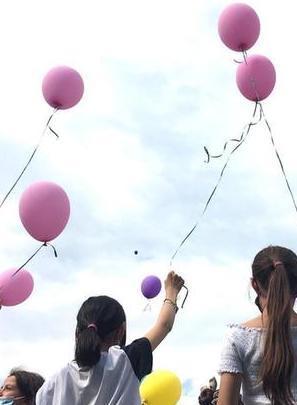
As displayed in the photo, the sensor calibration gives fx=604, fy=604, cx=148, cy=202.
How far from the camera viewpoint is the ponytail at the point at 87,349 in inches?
83.4

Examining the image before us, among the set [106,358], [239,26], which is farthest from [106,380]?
[239,26]

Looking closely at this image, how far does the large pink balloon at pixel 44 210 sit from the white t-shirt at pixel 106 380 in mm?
2143

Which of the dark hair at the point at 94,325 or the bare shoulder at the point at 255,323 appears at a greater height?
the bare shoulder at the point at 255,323

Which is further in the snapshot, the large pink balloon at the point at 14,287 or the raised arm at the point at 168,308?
the large pink balloon at the point at 14,287

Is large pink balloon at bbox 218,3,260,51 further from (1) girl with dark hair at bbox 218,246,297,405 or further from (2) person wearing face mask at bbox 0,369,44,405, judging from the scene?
(1) girl with dark hair at bbox 218,246,297,405

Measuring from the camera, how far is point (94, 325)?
221cm

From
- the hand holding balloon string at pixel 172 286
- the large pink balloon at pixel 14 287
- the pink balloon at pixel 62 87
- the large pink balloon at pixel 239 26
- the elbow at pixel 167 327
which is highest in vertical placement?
the large pink balloon at pixel 239 26

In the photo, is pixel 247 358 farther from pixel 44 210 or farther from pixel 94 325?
pixel 44 210

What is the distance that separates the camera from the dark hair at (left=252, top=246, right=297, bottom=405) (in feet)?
5.82

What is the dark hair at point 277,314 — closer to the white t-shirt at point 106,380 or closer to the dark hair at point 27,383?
the white t-shirt at point 106,380

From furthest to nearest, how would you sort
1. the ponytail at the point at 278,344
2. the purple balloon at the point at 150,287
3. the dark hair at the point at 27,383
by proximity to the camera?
1. the purple balloon at the point at 150,287
2. the dark hair at the point at 27,383
3. the ponytail at the point at 278,344

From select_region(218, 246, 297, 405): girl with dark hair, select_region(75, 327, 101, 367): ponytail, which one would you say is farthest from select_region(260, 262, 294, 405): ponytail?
select_region(75, 327, 101, 367): ponytail

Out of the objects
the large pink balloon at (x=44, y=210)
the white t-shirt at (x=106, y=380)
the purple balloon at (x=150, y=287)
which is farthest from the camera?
the purple balloon at (x=150, y=287)

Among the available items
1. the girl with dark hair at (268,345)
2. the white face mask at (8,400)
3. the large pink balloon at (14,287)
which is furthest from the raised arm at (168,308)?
the large pink balloon at (14,287)
